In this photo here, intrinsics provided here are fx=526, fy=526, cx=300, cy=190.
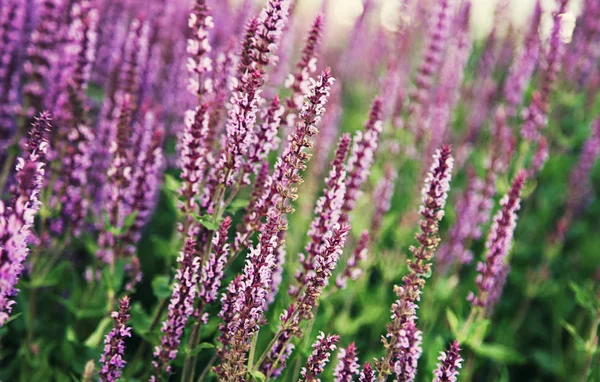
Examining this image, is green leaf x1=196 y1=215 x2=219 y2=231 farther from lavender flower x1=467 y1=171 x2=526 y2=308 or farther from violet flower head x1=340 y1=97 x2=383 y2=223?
lavender flower x1=467 y1=171 x2=526 y2=308

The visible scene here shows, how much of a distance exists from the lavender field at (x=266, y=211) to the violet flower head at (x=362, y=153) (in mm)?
19

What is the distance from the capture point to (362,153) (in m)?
3.75

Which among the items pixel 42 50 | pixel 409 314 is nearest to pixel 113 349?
pixel 409 314

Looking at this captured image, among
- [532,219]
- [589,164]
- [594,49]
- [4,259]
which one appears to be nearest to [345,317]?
[4,259]

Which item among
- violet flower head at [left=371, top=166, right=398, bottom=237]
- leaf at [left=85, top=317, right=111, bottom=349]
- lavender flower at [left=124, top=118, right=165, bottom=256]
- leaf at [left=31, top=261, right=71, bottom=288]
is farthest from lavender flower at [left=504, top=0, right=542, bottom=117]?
leaf at [left=31, top=261, right=71, bottom=288]

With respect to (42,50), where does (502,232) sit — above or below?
below

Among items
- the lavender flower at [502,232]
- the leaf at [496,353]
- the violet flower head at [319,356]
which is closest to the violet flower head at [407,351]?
the violet flower head at [319,356]

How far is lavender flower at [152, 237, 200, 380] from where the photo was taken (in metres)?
2.85

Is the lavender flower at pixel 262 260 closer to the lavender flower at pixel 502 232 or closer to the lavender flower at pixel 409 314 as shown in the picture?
the lavender flower at pixel 409 314

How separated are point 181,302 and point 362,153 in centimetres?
165

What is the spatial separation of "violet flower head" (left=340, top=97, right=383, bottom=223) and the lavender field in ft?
0.06

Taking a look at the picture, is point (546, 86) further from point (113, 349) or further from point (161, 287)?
point (113, 349)

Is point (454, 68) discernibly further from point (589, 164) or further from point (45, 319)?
point (45, 319)

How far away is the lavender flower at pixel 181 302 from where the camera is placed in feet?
9.35
